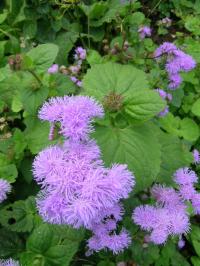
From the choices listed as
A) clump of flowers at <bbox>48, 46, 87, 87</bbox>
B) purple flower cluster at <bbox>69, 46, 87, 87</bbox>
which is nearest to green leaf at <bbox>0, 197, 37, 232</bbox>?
clump of flowers at <bbox>48, 46, 87, 87</bbox>

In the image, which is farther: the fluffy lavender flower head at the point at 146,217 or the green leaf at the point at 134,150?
the fluffy lavender flower head at the point at 146,217

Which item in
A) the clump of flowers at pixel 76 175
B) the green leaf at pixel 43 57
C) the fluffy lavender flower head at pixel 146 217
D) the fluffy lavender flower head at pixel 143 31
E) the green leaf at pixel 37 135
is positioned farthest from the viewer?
the fluffy lavender flower head at pixel 143 31

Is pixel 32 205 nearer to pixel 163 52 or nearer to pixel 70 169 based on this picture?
pixel 70 169

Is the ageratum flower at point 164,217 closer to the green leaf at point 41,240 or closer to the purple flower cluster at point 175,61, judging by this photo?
the green leaf at point 41,240

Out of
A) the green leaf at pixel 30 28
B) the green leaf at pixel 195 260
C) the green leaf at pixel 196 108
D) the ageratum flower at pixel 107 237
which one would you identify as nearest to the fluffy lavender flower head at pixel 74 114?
the ageratum flower at pixel 107 237

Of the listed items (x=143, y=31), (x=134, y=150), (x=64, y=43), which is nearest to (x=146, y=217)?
(x=134, y=150)

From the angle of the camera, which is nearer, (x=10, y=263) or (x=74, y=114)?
(x=74, y=114)

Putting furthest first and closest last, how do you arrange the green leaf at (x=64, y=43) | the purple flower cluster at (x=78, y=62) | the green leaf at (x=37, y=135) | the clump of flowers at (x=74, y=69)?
the green leaf at (x=64, y=43), the purple flower cluster at (x=78, y=62), the clump of flowers at (x=74, y=69), the green leaf at (x=37, y=135)

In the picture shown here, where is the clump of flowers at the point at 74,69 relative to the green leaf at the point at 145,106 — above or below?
below

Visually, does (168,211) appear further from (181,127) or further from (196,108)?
(196,108)

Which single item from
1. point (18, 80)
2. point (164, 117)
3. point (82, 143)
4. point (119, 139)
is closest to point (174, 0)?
point (164, 117)
